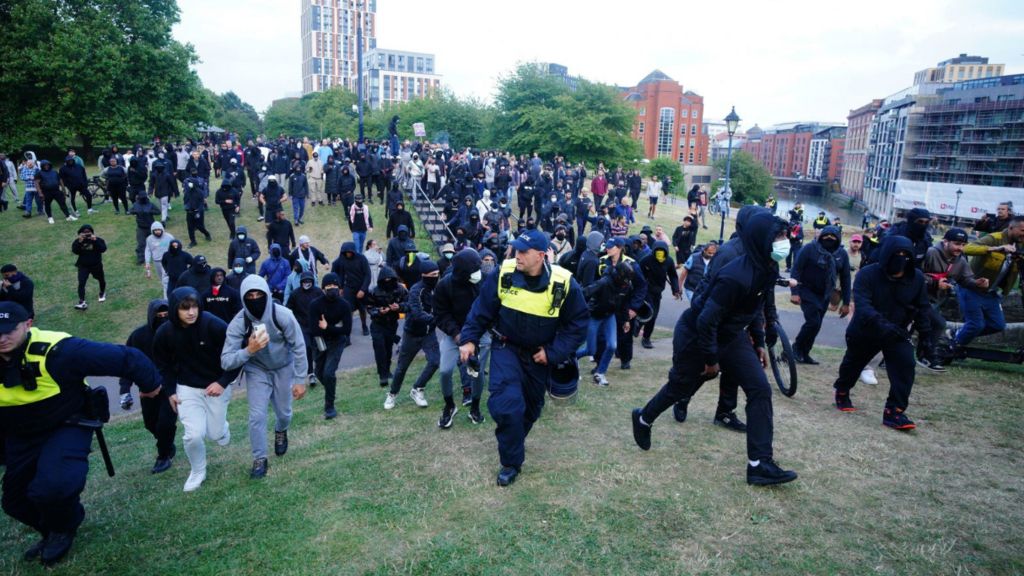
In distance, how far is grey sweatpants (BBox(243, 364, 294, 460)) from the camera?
5.22 m

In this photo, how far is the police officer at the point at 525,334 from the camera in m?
4.45

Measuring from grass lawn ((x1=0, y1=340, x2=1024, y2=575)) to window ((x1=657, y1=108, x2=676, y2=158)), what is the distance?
332 feet

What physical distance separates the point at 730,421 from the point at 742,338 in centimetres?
140

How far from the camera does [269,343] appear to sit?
520cm

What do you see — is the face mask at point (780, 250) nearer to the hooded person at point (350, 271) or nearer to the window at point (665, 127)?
the hooded person at point (350, 271)

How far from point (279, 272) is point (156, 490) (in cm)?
610

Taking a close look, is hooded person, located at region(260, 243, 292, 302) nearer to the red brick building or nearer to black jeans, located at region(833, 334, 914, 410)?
black jeans, located at region(833, 334, 914, 410)

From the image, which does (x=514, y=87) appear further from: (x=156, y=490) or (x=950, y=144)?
(x=950, y=144)

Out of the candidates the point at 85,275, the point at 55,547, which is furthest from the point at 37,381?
the point at 85,275

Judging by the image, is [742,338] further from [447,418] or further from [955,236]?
[955,236]

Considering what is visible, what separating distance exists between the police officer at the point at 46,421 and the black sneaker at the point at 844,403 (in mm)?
6510

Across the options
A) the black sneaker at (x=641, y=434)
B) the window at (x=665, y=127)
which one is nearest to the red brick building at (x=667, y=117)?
the window at (x=665, y=127)

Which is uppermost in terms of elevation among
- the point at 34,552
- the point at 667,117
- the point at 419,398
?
the point at 667,117

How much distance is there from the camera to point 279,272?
10766 millimetres
